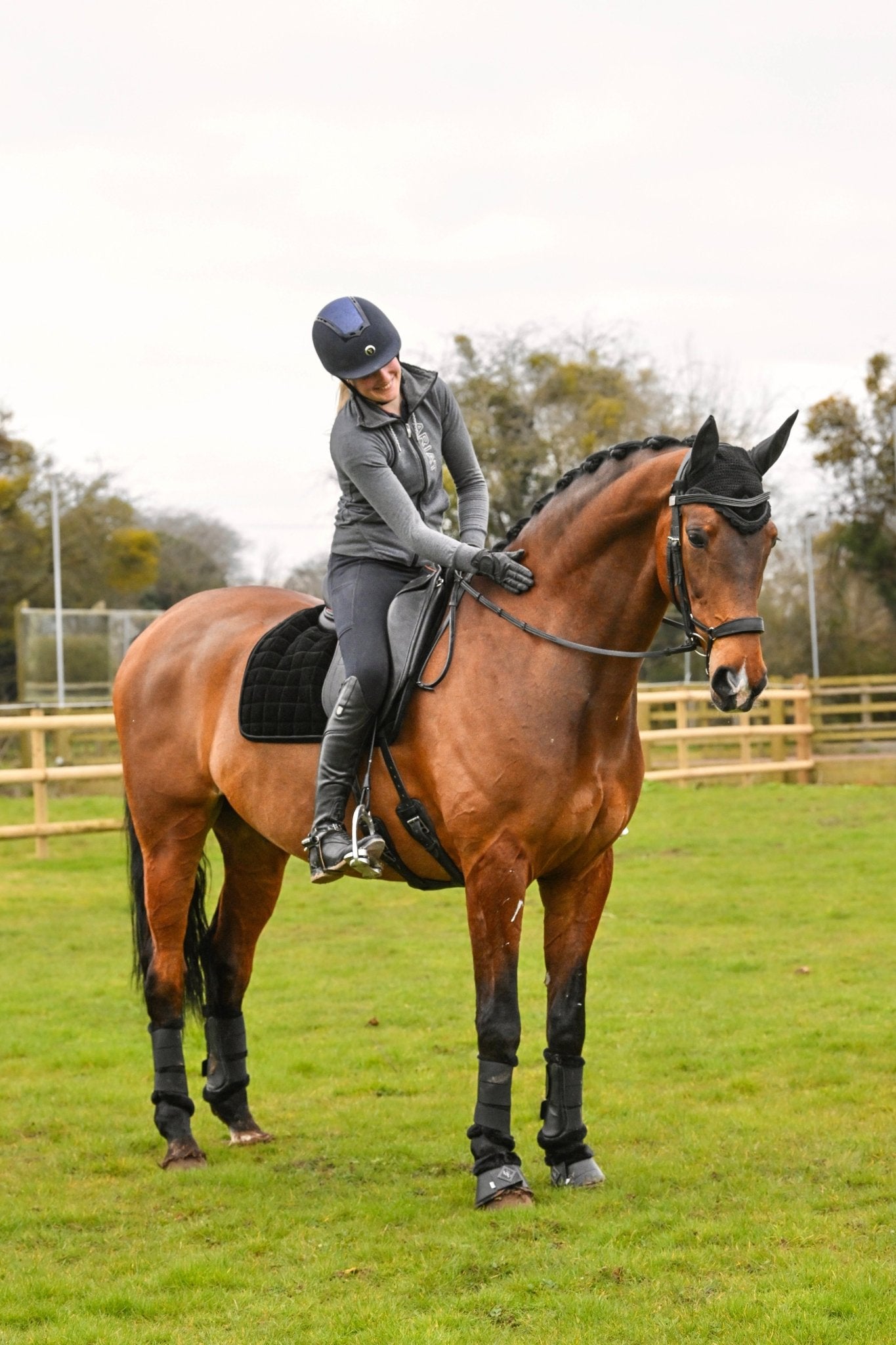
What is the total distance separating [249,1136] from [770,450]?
356cm

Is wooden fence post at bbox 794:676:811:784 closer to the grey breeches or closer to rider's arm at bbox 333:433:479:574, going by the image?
the grey breeches

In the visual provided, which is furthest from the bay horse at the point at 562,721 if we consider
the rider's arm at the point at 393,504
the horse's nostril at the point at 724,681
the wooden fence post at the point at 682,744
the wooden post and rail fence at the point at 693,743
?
the wooden fence post at the point at 682,744

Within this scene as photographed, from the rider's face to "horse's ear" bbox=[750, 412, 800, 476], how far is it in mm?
1380

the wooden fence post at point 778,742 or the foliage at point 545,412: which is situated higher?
the foliage at point 545,412

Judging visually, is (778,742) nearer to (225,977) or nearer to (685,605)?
(225,977)

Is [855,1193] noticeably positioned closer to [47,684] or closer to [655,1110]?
[655,1110]

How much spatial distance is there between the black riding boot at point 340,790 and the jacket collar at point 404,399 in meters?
0.96

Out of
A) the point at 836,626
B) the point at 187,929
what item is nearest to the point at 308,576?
the point at 836,626

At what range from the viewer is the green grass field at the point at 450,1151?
3791mm

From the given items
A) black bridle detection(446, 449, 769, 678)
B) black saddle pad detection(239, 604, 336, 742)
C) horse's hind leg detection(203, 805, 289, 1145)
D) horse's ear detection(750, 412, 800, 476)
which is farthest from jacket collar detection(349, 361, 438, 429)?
horse's hind leg detection(203, 805, 289, 1145)

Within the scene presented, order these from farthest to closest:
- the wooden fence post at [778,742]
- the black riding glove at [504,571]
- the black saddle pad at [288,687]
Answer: the wooden fence post at [778,742] → the black saddle pad at [288,687] → the black riding glove at [504,571]

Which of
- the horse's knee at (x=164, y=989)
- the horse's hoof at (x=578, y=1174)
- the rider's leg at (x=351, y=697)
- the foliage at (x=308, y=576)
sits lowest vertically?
the horse's hoof at (x=578, y=1174)

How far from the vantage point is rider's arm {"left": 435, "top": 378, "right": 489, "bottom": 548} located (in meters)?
5.21

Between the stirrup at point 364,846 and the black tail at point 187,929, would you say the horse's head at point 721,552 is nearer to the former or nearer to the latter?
the stirrup at point 364,846
